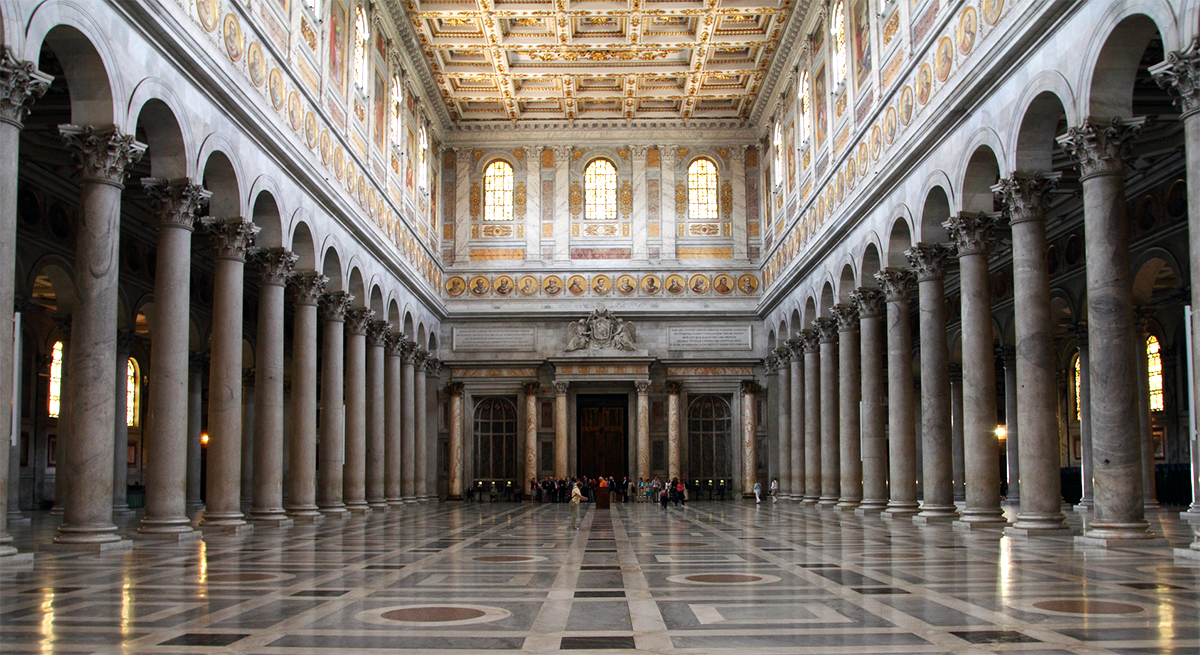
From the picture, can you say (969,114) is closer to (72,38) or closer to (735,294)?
(72,38)

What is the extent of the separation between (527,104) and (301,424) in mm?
24453

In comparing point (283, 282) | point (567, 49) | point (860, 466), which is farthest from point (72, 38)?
point (567, 49)

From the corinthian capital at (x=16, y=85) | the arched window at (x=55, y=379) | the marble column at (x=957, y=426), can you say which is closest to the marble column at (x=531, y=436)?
the marble column at (x=957, y=426)

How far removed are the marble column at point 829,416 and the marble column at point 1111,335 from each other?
18393mm

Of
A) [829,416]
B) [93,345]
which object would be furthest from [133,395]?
[93,345]

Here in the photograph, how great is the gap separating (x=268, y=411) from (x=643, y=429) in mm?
24246

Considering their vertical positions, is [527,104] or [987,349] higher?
[527,104]

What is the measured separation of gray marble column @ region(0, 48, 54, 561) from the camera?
1378 centimetres

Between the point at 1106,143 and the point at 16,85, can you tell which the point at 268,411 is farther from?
the point at 1106,143

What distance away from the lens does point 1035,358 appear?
19.6 metres

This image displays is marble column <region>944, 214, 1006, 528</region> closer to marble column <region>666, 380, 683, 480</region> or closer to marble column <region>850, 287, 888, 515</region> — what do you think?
marble column <region>850, 287, 888, 515</region>

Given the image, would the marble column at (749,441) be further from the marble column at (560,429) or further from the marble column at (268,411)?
the marble column at (268,411)

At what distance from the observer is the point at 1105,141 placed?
16906 mm

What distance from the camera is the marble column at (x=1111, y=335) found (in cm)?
1644
